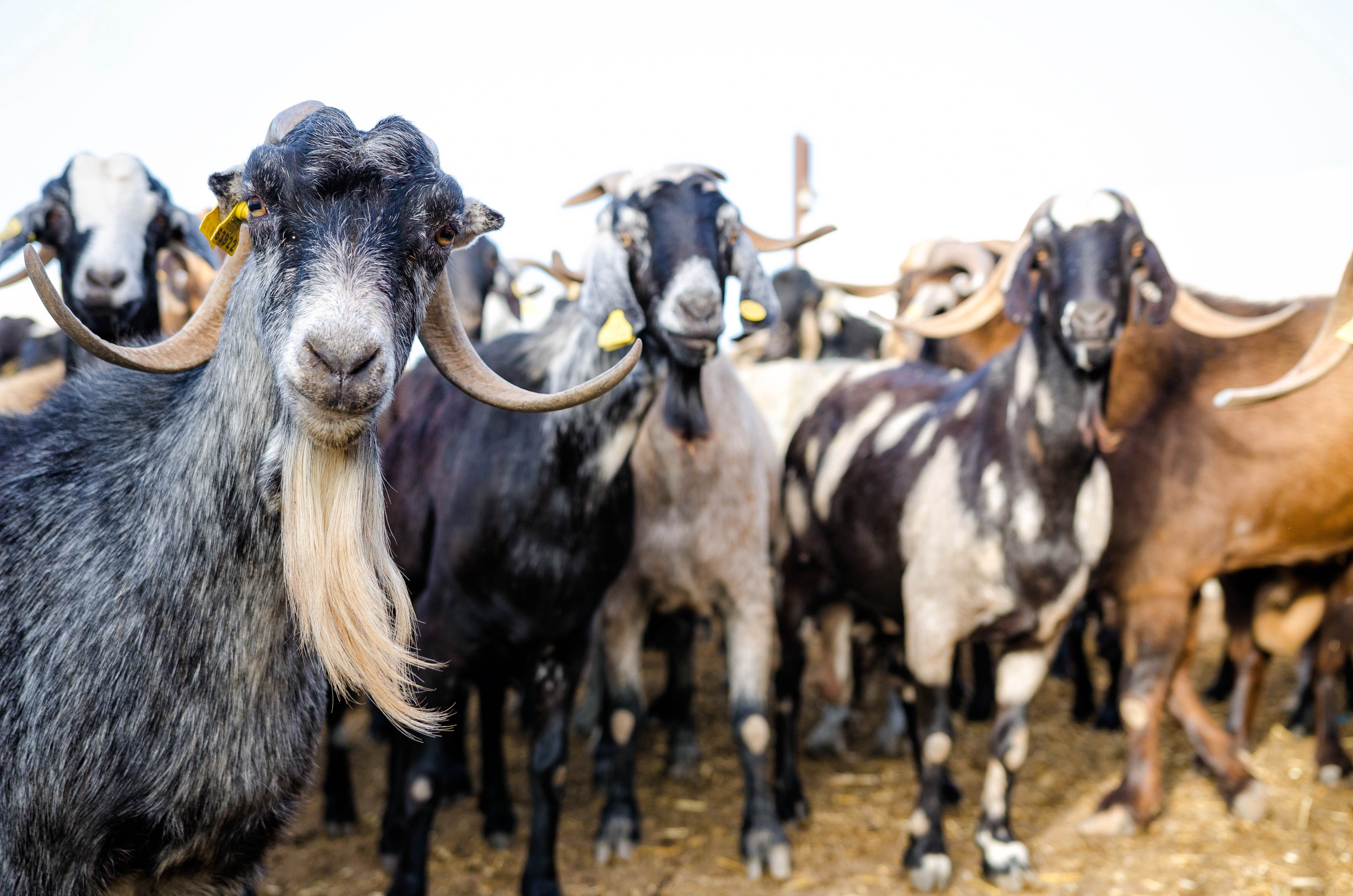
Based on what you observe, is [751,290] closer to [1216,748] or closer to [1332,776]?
[1216,748]

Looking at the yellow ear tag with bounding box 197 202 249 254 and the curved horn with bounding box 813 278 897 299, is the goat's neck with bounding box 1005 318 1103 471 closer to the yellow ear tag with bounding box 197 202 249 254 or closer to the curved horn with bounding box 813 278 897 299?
the yellow ear tag with bounding box 197 202 249 254

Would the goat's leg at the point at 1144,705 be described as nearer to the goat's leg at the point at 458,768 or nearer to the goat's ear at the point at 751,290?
the goat's ear at the point at 751,290

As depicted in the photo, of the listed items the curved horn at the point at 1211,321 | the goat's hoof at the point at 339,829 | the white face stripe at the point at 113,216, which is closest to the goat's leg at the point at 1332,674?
the curved horn at the point at 1211,321

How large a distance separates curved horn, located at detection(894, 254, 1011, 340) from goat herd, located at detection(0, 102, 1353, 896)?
29mm

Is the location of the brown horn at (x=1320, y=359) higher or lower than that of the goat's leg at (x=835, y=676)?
higher

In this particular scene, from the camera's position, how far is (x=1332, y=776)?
5.13m

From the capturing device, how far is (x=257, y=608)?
2232 millimetres

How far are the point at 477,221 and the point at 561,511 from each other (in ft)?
5.15

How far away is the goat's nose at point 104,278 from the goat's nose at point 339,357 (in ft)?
8.50

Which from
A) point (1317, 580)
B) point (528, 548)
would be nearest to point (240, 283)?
point (528, 548)

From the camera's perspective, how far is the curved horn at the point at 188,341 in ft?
6.78

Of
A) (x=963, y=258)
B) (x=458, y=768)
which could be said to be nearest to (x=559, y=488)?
(x=458, y=768)

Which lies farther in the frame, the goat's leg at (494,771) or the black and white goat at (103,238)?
the goat's leg at (494,771)

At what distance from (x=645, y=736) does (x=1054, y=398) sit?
12.4 feet
